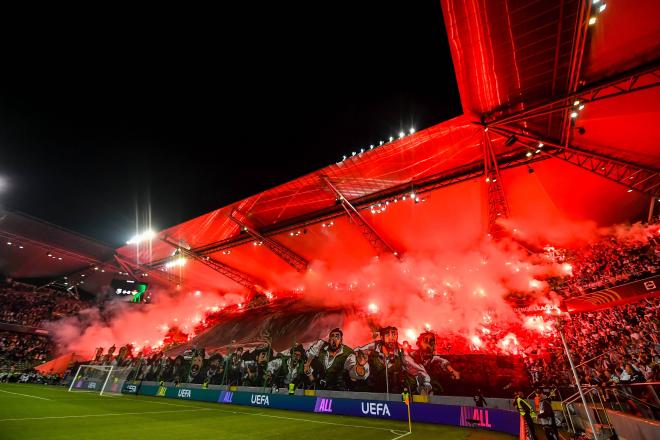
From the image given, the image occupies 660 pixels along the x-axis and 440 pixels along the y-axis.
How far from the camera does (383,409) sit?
35.1 feet

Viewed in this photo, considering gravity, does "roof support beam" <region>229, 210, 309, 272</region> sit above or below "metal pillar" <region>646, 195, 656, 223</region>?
above

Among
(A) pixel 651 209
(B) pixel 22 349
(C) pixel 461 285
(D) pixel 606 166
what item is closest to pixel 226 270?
(B) pixel 22 349

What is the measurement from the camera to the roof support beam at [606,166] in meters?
11.3

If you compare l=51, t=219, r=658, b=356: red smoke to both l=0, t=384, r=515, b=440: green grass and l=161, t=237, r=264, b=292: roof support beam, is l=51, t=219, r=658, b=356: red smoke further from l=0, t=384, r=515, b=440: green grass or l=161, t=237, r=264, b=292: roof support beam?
l=0, t=384, r=515, b=440: green grass

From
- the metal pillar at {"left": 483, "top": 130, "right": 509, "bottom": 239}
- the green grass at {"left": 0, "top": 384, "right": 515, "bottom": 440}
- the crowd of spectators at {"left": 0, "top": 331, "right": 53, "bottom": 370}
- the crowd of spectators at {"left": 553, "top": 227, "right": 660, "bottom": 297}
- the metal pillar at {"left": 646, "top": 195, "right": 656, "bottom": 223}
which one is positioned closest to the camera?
the green grass at {"left": 0, "top": 384, "right": 515, "bottom": 440}

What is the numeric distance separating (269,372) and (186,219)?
11.7m

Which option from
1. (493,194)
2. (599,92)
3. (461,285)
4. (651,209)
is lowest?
(461,285)

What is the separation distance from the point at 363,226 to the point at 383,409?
11.2 m

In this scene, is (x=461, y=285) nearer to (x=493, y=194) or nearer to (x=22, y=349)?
(x=493, y=194)

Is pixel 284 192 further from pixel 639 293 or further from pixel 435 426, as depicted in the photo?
pixel 639 293

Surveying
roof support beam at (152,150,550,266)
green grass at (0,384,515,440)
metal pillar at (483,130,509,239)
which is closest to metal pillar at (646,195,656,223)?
roof support beam at (152,150,550,266)

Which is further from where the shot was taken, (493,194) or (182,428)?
(493,194)

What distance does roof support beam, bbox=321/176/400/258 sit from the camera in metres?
16.6

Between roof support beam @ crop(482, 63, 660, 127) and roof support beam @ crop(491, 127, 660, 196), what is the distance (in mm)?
998
